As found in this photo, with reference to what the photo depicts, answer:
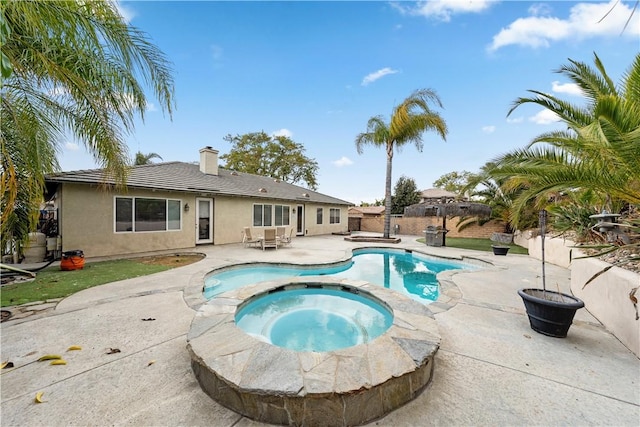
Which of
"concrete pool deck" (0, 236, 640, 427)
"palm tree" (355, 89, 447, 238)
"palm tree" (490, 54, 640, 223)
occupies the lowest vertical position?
"concrete pool deck" (0, 236, 640, 427)

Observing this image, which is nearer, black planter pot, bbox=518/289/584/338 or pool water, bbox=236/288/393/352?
black planter pot, bbox=518/289/584/338

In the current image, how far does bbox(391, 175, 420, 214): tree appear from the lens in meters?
31.0

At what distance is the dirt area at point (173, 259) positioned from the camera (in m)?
8.50

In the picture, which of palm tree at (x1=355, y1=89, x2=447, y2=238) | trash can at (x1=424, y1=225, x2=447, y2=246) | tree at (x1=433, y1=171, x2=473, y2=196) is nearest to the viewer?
trash can at (x1=424, y1=225, x2=447, y2=246)

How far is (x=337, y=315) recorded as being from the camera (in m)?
4.94

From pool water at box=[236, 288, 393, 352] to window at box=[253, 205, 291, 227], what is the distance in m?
10.0

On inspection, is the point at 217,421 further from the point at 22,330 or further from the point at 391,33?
the point at 391,33

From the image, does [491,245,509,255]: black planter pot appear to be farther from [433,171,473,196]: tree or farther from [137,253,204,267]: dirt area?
[433,171,473,196]: tree

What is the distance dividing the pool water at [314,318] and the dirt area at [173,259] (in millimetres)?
4854

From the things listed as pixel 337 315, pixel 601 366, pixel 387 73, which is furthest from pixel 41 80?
pixel 387 73

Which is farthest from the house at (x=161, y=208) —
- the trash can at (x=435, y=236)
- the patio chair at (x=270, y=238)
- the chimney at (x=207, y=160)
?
the trash can at (x=435, y=236)

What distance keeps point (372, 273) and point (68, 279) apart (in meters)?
8.62

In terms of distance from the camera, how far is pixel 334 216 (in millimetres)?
21578

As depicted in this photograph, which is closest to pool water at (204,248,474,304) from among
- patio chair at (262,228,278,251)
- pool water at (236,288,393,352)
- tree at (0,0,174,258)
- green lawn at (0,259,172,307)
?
pool water at (236,288,393,352)
